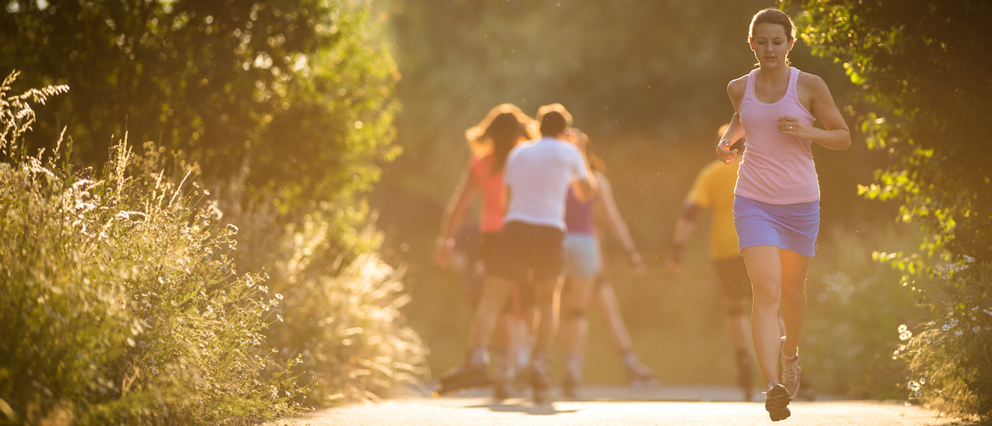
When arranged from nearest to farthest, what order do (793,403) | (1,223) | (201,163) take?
(1,223)
(793,403)
(201,163)

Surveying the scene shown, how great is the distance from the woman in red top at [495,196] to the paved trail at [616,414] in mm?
654

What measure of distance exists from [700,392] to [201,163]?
522 centimetres

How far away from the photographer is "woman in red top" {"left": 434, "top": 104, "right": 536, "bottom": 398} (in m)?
8.77

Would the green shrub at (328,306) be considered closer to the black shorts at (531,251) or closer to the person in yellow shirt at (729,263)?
the black shorts at (531,251)

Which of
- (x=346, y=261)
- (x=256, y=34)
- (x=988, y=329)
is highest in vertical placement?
(x=256, y=34)

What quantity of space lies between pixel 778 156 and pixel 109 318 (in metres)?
3.35

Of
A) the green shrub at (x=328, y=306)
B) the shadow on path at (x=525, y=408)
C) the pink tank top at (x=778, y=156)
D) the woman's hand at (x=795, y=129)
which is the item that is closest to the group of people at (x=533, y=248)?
the shadow on path at (x=525, y=408)

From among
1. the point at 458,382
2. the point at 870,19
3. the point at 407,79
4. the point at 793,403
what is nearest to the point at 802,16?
the point at 870,19

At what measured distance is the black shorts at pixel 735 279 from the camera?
855 centimetres

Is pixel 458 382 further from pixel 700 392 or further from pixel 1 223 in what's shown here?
pixel 1 223

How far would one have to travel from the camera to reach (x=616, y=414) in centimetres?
658

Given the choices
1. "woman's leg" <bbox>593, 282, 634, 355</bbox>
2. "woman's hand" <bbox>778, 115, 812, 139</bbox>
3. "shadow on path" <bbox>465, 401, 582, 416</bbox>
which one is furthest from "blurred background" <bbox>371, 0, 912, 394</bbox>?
"woman's hand" <bbox>778, 115, 812, 139</bbox>

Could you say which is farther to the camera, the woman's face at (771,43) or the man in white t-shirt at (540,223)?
the man in white t-shirt at (540,223)

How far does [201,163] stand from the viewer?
8.96 metres
